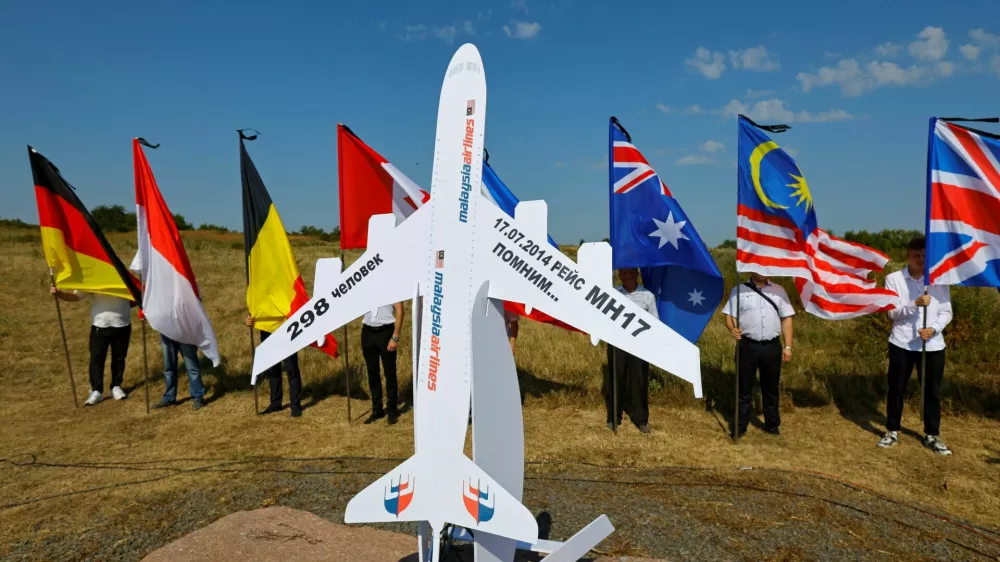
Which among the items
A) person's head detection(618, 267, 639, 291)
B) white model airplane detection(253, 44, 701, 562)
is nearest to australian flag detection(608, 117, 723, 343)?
person's head detection(618, 267, 639, 291)

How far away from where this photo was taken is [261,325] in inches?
308

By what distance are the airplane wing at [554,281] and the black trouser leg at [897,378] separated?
4.56 m

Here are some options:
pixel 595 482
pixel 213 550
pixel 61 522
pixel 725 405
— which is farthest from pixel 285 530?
pixel 725 405

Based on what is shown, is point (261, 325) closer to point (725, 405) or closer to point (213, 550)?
point (213, 550)

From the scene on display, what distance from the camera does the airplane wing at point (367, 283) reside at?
435 cm

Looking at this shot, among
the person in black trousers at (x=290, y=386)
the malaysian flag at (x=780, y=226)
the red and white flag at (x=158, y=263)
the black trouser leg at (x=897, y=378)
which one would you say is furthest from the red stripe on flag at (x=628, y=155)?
the red and white flag at (x=158, y=263)

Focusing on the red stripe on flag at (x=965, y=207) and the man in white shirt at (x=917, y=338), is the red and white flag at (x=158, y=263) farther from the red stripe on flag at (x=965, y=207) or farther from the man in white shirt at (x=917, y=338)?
the red stripe on flag at (x=965, y=207)

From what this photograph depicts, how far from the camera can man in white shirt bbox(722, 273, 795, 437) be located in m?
6.69

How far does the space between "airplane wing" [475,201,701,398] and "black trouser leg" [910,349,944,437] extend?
15.1 feet

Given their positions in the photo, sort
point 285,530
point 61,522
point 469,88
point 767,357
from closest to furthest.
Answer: point 469,88 < point 285,530 < point 61,522 < point 767,357

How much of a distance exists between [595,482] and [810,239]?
394cm

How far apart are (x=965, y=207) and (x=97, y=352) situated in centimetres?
1190

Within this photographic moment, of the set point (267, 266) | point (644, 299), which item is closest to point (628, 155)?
point (644, 299)

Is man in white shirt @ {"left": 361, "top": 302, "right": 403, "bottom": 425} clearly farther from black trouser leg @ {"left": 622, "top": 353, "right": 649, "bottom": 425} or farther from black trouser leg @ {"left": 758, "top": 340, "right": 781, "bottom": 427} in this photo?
black trouser leg @ {"left": 758, "top": 340, "right": 781, "bottom": 427}
